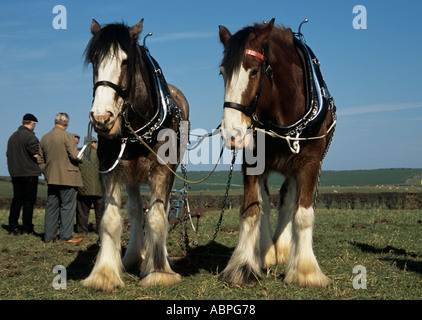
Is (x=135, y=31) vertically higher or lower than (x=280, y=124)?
higher

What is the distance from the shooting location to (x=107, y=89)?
4.47 metres

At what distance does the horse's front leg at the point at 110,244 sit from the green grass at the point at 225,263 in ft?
→ 0.54

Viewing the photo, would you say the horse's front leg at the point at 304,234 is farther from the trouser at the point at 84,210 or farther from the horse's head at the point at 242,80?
the trouser at the point at 84,210

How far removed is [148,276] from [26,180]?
6149mm

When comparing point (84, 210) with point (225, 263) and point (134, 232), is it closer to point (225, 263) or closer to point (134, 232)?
point (134, 232)

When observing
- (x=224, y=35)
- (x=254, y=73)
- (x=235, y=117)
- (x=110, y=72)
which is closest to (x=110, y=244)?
(x=110, y=72)

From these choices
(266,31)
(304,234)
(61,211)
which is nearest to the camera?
(266,31)

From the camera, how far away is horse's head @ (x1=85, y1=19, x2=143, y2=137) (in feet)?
14.4

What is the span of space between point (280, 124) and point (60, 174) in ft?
16.8

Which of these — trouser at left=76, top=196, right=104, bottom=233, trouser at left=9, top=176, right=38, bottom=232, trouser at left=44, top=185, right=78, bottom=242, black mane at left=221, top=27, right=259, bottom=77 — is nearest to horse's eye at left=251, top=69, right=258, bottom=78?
black mane at left=221, top=27, right=259, bottom=77

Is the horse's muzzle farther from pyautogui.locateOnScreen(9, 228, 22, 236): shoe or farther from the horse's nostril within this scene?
pyautogui.locateOnScreen(9, 228, 22, 236): shoe

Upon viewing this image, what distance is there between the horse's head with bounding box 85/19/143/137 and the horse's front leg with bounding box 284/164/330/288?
7.00 feet

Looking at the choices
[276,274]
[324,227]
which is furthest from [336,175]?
[276,274]

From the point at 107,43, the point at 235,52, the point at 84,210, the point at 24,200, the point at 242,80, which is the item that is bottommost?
the point at 84,210
